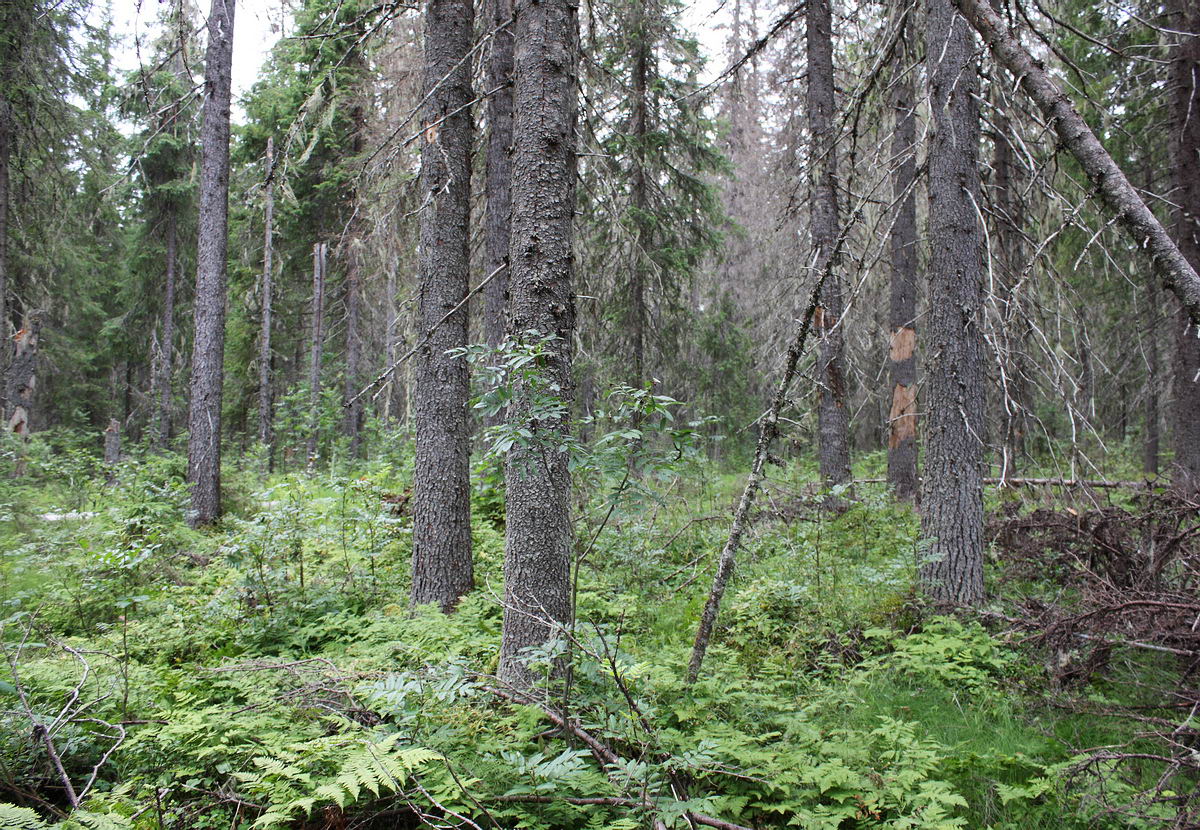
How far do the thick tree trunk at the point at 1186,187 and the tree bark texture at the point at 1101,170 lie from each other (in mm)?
7497

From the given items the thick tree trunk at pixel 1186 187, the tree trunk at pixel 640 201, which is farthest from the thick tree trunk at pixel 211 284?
the thick tree trunk at pixel 1186 187

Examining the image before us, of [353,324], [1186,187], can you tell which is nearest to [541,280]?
[1186,187]

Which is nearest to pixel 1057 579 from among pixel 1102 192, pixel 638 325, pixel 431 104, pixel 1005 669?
pixel 1005 669

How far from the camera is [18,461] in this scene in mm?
13969

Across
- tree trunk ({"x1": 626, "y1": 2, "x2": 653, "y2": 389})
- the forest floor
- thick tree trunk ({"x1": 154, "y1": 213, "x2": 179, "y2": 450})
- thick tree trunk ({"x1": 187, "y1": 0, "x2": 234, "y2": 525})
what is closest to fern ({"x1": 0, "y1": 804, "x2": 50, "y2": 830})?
the forest floor

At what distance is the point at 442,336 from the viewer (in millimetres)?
6027

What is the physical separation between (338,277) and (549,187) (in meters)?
15.7

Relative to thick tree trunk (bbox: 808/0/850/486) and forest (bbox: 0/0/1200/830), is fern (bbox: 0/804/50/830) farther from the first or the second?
thick tree trunk (bbox: 808/0/850/486)

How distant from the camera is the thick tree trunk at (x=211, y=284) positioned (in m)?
9.94

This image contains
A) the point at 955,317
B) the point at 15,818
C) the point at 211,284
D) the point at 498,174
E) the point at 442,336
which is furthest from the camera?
the point at 211,284

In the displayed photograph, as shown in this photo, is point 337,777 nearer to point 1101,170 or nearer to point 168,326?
point 1101,170

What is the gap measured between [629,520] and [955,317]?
389cm

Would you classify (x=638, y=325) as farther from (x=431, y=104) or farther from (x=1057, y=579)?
(x=1057, y=579)

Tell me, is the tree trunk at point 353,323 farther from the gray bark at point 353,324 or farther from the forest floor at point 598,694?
the forest floor at point 598,694
